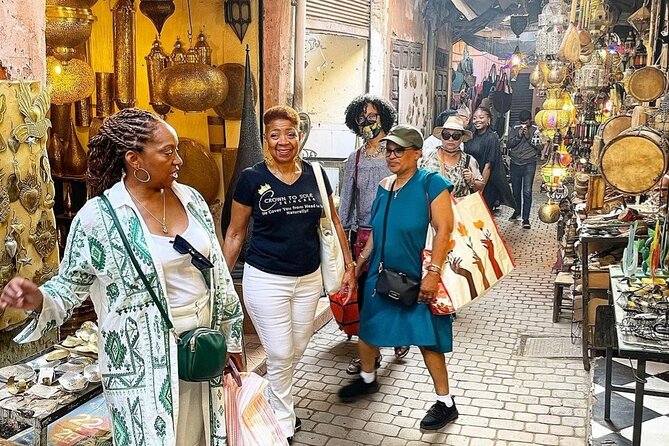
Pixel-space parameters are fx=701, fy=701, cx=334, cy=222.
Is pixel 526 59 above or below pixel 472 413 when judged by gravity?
above

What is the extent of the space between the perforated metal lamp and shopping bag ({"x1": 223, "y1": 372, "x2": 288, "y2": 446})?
4.06m

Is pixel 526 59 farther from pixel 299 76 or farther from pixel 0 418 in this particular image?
pixel 0 418

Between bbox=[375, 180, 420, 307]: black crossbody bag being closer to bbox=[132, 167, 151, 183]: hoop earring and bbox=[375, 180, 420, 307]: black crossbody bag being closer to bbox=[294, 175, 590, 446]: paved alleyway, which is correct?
bbox=[294, 175, 590, 446]: paved alleyway

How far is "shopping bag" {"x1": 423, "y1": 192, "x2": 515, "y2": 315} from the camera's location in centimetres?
420

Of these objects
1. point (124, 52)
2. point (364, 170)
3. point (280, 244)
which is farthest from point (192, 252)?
point (124, 52)

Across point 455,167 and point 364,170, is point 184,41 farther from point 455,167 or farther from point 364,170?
point 455,167

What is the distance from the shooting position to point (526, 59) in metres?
18.3

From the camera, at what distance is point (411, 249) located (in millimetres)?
4211

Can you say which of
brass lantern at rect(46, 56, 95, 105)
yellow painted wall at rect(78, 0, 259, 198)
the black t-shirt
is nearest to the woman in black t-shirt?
the black t-shirt

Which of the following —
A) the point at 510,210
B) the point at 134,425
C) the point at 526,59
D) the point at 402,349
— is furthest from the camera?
the point at 526,59

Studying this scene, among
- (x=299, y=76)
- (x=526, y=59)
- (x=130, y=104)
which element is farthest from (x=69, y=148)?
(x=526, y=59)

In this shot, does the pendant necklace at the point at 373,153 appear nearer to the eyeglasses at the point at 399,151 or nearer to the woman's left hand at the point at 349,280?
the eyeglasses at the point at 399,151

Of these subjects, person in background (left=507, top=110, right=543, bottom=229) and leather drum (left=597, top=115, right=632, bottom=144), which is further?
person in background (left=507, top=110, right=543, bottom=229)

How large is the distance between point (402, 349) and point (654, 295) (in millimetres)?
2193
